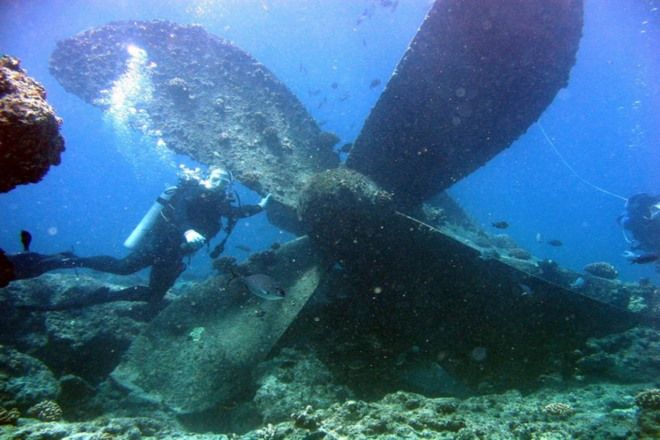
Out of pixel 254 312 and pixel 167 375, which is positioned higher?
pixel 254 312

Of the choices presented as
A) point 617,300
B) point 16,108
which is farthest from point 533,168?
point 16,108

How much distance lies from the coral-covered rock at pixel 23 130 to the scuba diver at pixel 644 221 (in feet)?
50.0

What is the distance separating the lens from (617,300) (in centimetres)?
991

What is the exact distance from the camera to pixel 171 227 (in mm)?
8672

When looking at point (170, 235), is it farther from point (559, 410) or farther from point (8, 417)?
point (559, 410)

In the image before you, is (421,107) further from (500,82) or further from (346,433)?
(346,433)

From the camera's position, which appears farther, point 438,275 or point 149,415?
point 438,275

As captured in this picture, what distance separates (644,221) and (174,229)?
14650mm

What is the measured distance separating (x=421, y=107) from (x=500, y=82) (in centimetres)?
136

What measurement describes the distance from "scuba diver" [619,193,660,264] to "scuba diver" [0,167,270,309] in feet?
41.0

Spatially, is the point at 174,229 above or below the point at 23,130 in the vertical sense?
above

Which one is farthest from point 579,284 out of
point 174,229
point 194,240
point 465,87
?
point 174,229

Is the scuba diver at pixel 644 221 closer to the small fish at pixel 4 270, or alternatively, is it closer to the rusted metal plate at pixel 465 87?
the rusted metal plate at pixel 465 87

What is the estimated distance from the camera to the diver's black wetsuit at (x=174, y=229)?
8.61 metres
